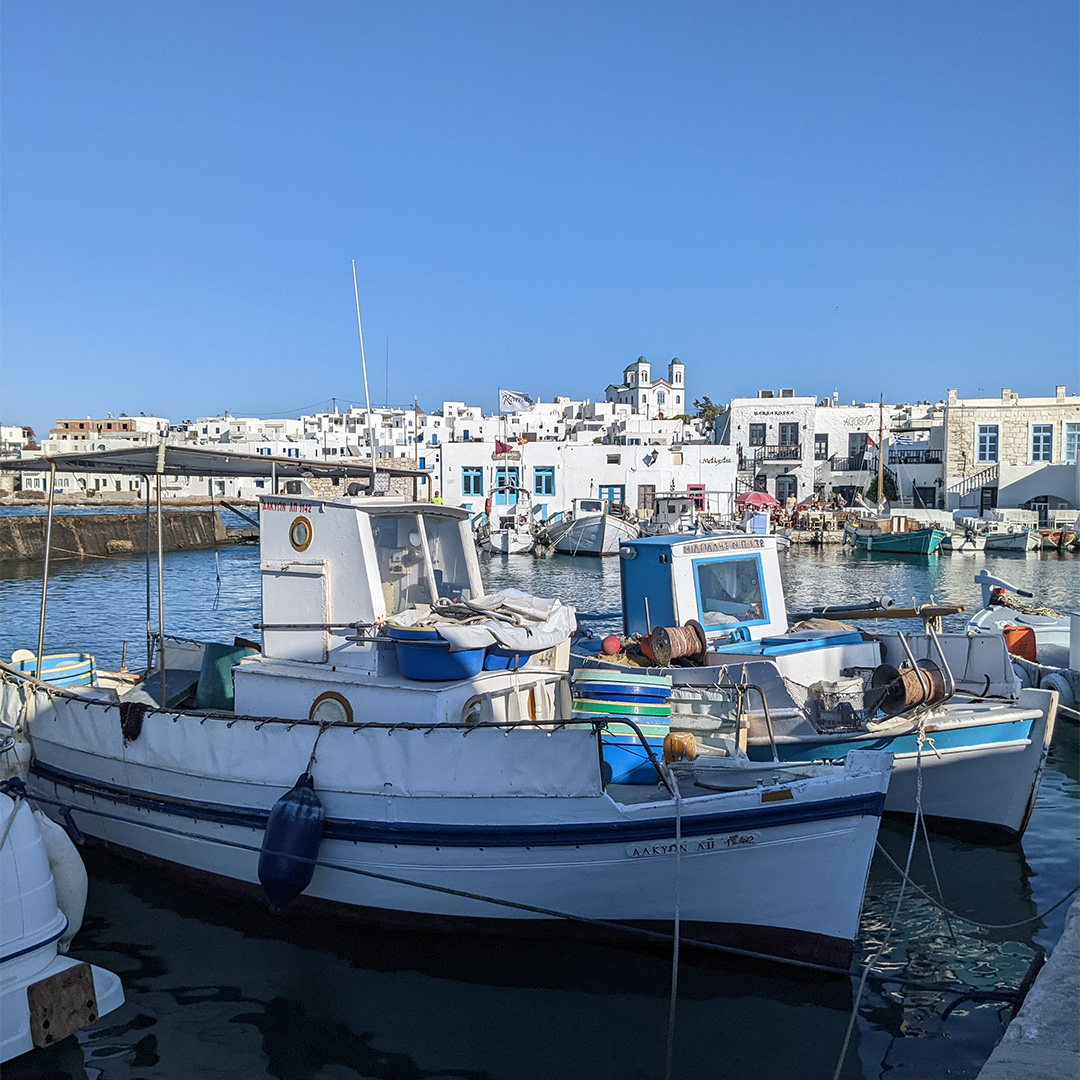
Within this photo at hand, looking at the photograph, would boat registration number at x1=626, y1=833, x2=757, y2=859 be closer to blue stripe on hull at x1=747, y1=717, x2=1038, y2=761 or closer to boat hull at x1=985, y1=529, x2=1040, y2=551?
blue stripe on hull at x1=747, y1=717, x2=1038, y2=761

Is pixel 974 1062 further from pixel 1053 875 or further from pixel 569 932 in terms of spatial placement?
pixel 1053 875

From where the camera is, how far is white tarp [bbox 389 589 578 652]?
7.43 meters

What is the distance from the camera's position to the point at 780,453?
6738 centimetres

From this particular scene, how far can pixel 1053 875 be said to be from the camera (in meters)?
9.20

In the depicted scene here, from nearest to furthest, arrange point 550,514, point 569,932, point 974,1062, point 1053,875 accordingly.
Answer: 1. point 974,1062
2. point 569,932
3. point 1053,875
4. point 550,514

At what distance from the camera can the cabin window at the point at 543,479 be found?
57281 millimetres

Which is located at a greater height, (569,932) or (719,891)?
(719,891)

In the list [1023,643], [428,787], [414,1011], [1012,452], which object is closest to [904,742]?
[428,787]

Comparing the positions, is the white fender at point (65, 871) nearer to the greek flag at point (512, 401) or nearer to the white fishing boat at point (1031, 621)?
the white fishing boat at point (1031, 621)

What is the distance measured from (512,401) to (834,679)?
92.3 meters

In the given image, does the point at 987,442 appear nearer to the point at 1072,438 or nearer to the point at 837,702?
the point at 1072,438

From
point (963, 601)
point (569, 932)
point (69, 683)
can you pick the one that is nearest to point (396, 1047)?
point (569, 932)

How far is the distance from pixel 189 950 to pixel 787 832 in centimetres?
498

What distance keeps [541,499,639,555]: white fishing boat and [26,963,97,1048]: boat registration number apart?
137 ft
